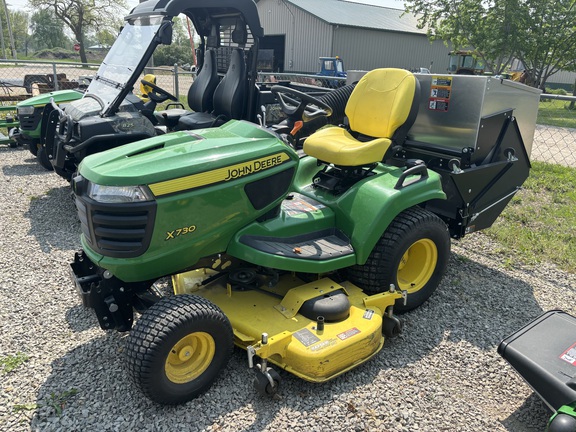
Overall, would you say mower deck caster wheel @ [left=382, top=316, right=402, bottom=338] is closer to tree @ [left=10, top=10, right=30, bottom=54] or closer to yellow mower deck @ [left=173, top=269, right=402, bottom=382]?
yellow mower deck @ [left=173, top=269, right=402, bottom=382]

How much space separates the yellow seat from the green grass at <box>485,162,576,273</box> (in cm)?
181

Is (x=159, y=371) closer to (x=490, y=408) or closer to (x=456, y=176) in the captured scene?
(x=490, y=408)

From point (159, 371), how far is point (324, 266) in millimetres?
1076

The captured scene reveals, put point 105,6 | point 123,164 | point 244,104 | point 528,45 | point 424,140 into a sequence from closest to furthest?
point 123,164 < point 424,140 < point 244,104 < point 528,45 < point 105,6

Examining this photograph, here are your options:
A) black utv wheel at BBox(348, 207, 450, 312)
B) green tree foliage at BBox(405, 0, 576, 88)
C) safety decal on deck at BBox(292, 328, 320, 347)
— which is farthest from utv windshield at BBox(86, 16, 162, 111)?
green tree foliage at BBox(405, 0, 576, 88)

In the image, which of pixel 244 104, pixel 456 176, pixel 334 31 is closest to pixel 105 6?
pixel 334 31

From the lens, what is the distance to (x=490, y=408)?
253 cm

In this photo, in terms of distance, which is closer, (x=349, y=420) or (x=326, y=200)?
(x=349, y=420)

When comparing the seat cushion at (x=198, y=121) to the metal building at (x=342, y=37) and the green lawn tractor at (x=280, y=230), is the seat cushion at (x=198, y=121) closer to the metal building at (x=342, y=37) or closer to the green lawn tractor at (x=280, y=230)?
the green lawn tractor at (x=280, y=230)

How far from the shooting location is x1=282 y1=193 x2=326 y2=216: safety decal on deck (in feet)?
10.2

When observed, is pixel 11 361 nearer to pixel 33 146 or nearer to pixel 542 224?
pixel 33 146

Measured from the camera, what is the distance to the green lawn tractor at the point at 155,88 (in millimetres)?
4629

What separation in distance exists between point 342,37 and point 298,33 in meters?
2.43

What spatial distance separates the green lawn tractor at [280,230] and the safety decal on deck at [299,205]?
0.6 inches
